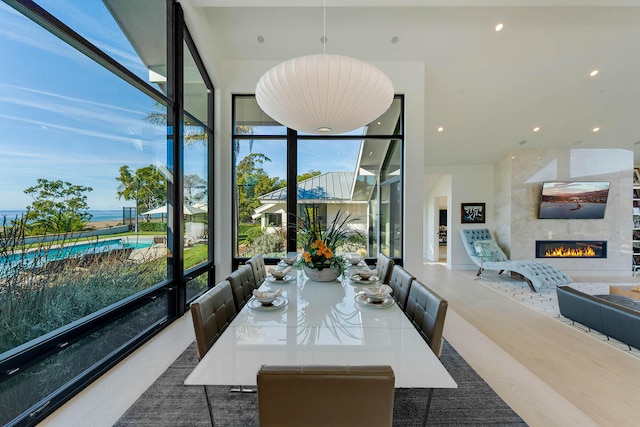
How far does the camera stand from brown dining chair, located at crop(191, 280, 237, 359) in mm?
1627

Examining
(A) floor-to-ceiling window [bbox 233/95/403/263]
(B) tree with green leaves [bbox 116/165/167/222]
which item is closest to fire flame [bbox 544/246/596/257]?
(A) floor-to-ceiling window [bbox 233/95/403/263]

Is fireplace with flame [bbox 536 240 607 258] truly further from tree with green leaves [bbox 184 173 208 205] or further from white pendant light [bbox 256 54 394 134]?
tree with green leaves [bbox 184 173 208 205]

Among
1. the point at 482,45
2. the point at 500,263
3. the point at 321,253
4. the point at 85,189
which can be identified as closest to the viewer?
the point at 85,189

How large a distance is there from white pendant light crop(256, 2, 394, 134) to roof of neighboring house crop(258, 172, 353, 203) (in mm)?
2305

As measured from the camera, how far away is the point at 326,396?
0.97 metres

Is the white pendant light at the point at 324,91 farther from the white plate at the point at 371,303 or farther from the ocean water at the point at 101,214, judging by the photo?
the ocean water at the point at 101,214

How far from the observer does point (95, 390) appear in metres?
2.11

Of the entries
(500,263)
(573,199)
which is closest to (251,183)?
(500,263)

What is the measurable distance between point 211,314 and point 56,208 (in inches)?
56.2

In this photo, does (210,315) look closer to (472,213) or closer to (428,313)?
(428,313)

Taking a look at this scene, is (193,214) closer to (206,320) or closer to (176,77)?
(176,77)

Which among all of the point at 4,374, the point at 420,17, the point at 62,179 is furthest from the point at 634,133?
the point at 4,374

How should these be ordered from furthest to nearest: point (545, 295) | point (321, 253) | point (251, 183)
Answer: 1. point (545, 295)
2. point (251, 183)
3. point (321, 253)

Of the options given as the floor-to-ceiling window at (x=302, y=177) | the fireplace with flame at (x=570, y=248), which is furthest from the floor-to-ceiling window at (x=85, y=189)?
the fireplace with flame at (x=570, y=248)
